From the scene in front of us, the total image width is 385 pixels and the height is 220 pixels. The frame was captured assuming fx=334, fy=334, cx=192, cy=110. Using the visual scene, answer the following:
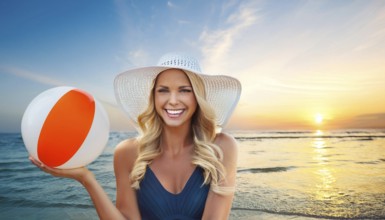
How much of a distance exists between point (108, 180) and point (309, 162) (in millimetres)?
9052

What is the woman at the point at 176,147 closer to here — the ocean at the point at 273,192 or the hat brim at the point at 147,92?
the hat brim at the point at 147,92

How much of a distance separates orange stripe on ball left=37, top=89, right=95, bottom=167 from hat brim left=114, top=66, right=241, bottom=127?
3.22ft

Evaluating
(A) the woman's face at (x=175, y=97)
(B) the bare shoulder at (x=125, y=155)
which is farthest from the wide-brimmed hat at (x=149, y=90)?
(B) the bare shoulder at (x=125, y=155)

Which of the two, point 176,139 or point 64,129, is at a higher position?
point 176,139

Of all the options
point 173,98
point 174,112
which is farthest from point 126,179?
point 173,98

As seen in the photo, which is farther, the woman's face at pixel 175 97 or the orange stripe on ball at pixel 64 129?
the woman's face at pixel 175 97

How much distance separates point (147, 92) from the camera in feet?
12.9

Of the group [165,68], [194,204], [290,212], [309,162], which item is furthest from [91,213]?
[309,162]

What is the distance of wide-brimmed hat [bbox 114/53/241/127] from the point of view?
3643 millimetres

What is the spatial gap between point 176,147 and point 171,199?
61 centimetres

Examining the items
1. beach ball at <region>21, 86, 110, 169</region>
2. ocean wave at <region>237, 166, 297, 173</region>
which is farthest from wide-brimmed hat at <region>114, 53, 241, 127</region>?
→ ocean wave at <region>237, 166, 297, 173</region>

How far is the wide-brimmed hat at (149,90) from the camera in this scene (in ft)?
12.0

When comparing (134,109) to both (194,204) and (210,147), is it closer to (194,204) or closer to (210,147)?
(210,147)

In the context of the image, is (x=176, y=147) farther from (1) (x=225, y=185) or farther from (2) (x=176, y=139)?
(1) (x=225, y=185)
